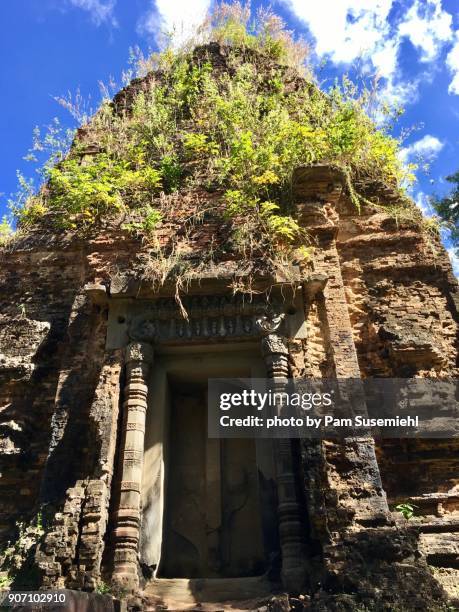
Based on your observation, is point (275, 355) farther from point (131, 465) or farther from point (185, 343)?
point (131, 465)

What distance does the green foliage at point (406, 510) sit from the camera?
5.74m

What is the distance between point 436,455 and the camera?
6234 mm

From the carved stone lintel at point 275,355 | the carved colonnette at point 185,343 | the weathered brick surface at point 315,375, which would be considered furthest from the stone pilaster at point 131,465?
the carved stone lintel at point 275,355

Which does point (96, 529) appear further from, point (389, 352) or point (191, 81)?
point (191, 81)

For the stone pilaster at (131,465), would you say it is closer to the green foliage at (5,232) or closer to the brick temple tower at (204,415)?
the brick temple tower at (204,415)

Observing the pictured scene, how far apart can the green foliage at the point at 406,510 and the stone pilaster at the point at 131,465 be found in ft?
9.24

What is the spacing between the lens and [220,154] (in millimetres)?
8773

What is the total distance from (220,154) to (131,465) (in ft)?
17.2

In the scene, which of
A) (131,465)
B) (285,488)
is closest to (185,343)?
(131,465)

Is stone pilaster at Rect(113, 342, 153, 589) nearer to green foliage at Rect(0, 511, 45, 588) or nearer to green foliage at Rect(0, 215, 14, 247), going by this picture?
green foliage at Rect(0, 511, 45, 588)

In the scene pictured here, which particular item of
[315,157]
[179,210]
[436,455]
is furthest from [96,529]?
[315,157]

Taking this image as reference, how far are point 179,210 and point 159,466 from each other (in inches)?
143

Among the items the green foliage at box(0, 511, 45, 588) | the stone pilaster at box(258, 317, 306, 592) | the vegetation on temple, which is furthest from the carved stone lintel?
the green foliage at box(0, 511, 45, 588)

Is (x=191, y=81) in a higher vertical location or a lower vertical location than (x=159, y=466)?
higher
